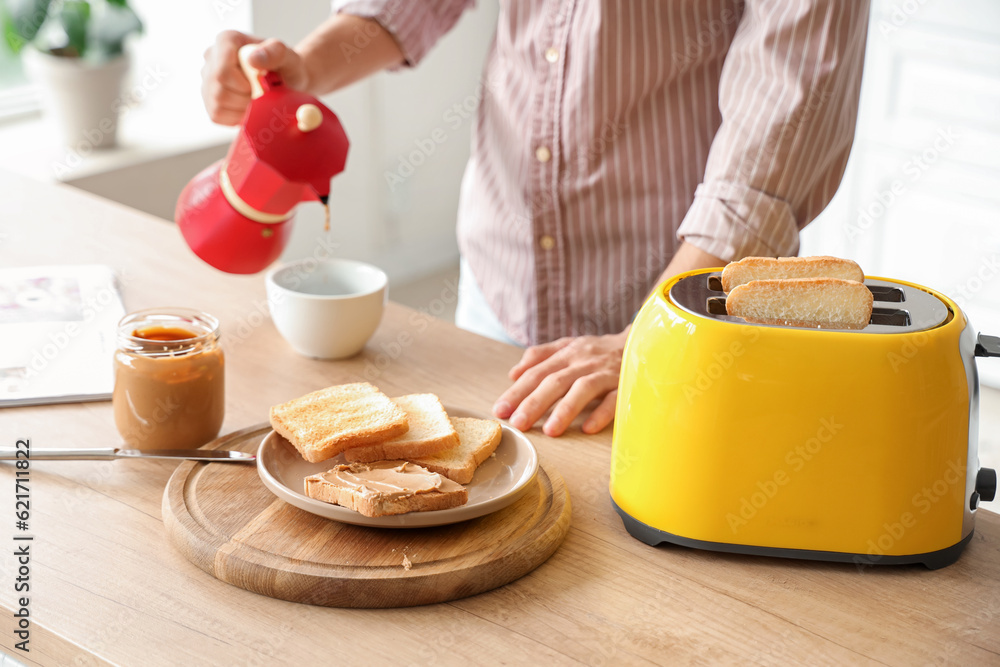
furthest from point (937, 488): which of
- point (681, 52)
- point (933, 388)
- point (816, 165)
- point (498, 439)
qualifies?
point (681, 52)

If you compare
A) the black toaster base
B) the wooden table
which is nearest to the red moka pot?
the wooden table

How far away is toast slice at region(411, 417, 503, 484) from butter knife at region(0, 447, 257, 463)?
7.3 inches

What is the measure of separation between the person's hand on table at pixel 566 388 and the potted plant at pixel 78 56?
1.78 metres

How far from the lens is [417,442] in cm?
90

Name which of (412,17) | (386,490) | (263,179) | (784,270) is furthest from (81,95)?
(784,270)

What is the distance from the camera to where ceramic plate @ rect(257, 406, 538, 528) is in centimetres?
81

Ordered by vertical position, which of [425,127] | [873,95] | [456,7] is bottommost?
[425,127]

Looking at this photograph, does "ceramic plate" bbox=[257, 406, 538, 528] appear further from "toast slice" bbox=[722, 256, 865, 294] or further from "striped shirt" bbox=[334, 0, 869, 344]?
"striped shirt" bbox=[334, 0, 869, 344]

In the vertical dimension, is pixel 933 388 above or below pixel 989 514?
above

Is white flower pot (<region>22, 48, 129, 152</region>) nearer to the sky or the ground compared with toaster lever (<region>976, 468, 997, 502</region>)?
nearer to the sky

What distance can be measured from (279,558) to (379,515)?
0.09 meters

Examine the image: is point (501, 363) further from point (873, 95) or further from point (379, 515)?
point (873, 95)

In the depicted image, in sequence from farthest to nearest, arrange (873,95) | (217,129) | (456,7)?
(873,95)
(217,129)
(456,7)

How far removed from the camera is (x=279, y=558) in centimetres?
79
